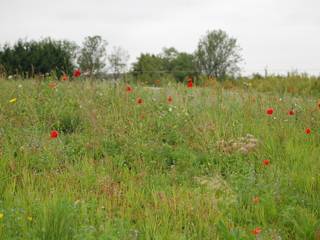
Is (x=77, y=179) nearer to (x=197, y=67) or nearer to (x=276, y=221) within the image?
(x=276, y=221)

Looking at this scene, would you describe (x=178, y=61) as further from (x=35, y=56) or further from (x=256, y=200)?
(x=256, y=200)

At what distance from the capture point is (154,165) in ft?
13.4

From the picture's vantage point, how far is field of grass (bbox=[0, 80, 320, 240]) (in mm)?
2848

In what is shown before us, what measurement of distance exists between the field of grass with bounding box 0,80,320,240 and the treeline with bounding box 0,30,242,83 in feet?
4.51

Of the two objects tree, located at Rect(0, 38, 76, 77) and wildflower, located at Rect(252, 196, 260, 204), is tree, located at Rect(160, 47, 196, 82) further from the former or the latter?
wildflower, located at Rect(252, 196, 260, 204)

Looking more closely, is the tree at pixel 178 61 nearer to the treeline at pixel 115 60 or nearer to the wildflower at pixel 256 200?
the treeline at pixel 115 60

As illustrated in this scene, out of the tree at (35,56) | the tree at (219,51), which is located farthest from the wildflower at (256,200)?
the tree at (219,51)

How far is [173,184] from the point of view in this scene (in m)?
3.68

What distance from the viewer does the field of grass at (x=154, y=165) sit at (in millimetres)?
2848

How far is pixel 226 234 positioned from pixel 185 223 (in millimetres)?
321

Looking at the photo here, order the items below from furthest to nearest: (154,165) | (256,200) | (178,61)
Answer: (178,61) → (154,165) → (256,200)

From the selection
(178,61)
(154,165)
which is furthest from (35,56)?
(178,61)

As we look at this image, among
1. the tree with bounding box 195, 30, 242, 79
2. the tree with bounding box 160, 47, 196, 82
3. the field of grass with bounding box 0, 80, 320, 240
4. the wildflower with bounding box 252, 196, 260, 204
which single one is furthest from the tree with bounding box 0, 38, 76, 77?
the tree with bounding box 195, 30, 242, 79

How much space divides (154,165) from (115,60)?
1067 cm
